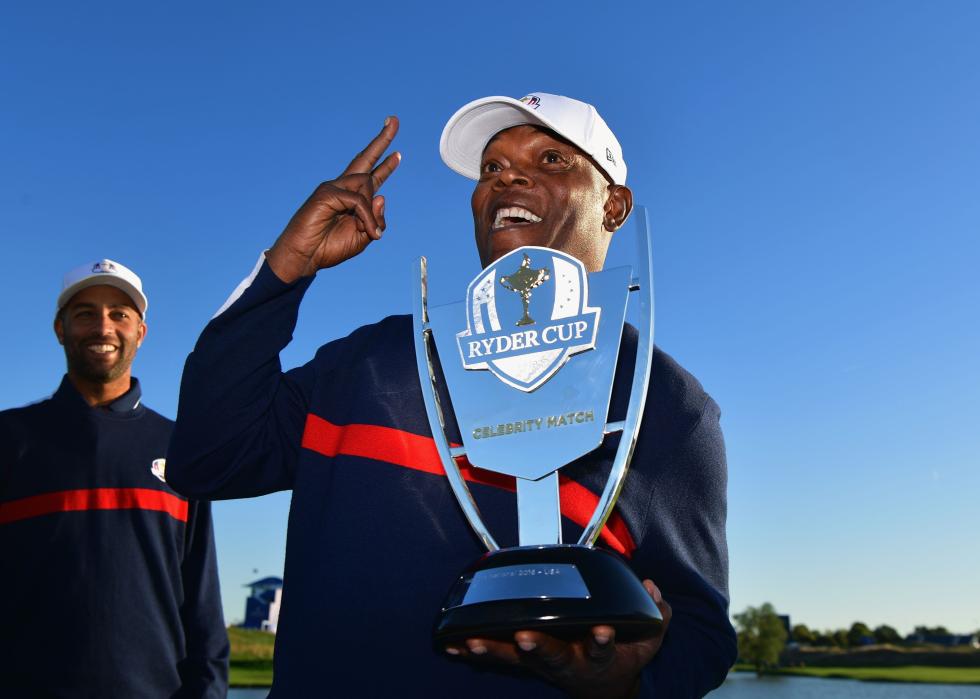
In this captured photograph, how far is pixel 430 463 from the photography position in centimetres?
191

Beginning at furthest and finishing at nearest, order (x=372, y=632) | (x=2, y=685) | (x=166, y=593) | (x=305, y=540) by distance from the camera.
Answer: (x=166, y=593) → (x=2, y=685) → (x=305, y=540) → (x=372, y=632)

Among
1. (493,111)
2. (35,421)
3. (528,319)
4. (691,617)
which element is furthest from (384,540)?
(35,421)

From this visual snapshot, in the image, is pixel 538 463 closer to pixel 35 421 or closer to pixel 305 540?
pixel 305 540

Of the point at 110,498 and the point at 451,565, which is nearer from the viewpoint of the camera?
the point at 451,565

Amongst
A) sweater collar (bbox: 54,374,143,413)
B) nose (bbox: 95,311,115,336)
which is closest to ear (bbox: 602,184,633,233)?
sweater collar (bbox: 54,374,143,413)

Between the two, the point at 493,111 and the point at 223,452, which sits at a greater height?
the point at 493,111

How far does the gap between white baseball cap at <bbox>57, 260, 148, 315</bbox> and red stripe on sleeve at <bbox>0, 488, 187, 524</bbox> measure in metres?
1.06

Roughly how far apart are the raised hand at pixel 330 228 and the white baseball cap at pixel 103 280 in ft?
9.56

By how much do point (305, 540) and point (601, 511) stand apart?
2.14 ft

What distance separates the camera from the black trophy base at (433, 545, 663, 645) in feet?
4.32

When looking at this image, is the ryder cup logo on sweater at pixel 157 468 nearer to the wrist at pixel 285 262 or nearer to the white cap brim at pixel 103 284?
the white cap brim at pixel 103 284

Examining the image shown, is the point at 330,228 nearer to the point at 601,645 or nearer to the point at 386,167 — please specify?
the point at 386,167

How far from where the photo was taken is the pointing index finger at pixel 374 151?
2090 millimetres

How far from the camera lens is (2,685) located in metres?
3.62
